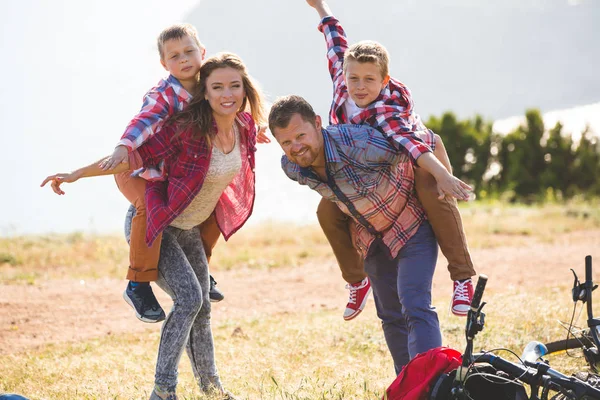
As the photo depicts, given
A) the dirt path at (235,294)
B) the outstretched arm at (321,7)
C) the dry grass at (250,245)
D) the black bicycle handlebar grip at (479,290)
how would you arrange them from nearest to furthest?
the black bicycle handlebar grip at (479,290) → the outstretched arm at (321,7) → the dirt path at (235,294) → the dry grass at (250,245)

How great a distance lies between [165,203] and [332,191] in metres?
0.94

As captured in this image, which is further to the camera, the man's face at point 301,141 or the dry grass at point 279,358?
the dry grass at point 279,358

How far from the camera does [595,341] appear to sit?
3.66 metres

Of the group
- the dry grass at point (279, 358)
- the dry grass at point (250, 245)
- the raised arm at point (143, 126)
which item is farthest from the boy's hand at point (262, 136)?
the dry grass at point (250, 245)

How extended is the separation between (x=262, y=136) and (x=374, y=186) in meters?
1.16

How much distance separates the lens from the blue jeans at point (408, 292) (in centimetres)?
391

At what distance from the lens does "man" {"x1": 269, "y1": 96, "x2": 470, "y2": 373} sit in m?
3.93

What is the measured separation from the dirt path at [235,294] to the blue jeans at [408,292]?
3651mm

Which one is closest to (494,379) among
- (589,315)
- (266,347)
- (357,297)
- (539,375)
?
(539,375)

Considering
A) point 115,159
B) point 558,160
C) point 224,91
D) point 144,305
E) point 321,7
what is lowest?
point 144,305

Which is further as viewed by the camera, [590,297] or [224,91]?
[224,91]

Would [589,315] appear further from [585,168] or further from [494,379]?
[585,168]

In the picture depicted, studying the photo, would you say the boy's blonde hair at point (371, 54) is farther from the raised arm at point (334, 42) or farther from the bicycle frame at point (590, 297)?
the bicycle frame at point (590, 297)

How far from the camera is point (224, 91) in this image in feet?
14.2
